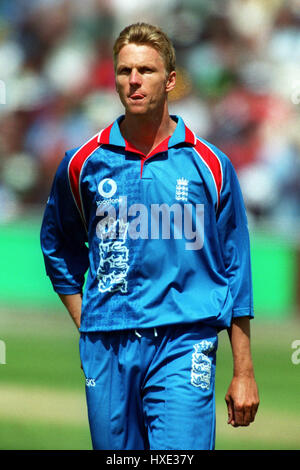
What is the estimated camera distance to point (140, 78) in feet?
11.5

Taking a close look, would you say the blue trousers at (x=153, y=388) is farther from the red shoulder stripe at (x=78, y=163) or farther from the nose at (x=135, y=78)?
the nose at (x=135, y=78)

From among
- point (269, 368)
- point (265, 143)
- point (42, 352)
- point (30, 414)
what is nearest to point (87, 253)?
point (30, 414)

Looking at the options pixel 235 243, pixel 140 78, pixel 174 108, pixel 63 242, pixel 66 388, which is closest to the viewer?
pixel 140 78

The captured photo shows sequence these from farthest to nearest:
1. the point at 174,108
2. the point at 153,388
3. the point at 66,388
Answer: the point at 174,108 → the point at 66,388 → the point at 153,388

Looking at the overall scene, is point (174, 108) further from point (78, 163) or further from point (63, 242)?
point (78, 163)

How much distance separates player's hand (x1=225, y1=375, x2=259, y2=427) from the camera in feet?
11.5

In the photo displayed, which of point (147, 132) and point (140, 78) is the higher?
point (140, 78)

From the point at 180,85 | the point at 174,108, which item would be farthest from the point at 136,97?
the point at 180,85

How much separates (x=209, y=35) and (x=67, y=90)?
203 cm

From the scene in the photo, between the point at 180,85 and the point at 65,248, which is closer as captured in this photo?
the point at 65,248

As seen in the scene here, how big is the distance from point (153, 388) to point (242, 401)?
35 centimetres

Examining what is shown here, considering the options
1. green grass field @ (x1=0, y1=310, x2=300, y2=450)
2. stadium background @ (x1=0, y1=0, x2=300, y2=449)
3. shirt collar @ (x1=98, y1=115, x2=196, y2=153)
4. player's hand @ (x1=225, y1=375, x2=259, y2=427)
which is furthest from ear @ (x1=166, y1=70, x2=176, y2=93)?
stadium background @ (x1=0, y1=0, x2=300, y2=449)

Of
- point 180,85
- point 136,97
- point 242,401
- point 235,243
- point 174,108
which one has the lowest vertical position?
point 242,401

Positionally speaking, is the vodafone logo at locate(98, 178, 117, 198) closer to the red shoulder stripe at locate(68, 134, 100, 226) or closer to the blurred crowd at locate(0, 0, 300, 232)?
the red shoulder stripe at locate(68, 134, 100, 226)
